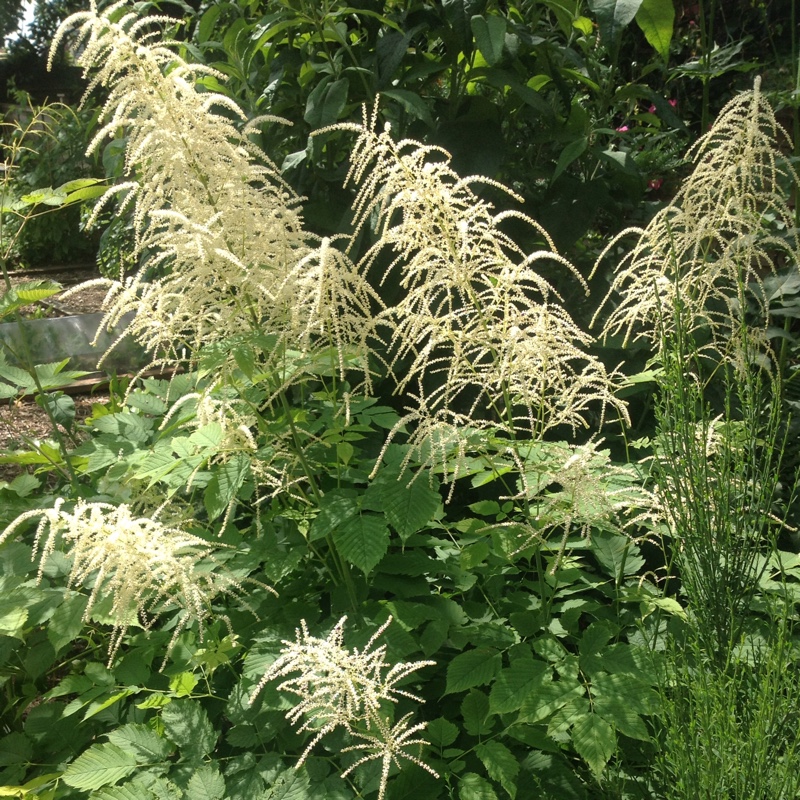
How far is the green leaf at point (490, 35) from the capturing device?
2432mm

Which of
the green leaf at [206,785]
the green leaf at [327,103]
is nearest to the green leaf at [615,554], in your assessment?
the green leaf at [206,785]

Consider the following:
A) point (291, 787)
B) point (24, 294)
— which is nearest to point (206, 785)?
point (291, 787)

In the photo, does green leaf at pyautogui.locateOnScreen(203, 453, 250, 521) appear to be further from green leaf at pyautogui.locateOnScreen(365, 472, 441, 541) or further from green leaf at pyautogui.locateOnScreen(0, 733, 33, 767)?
green leaf at pyautogui.locateOnScreen(0, 733, 33, 767)

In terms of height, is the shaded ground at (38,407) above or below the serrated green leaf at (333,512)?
below

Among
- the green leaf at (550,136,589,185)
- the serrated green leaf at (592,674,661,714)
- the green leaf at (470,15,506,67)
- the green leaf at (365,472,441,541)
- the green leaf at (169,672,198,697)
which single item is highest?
the green leaf at (470,15,506,67)

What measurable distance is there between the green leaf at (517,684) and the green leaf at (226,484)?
0.71 metres

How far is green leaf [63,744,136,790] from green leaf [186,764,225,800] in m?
0.21

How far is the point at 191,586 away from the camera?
154 centimetres

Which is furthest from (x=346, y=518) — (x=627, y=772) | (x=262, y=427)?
(x=627, y=772)

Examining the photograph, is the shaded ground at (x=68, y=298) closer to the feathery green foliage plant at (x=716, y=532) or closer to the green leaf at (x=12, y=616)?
the green leaf at (x=12, y=616)

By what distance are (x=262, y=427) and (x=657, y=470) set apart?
95 cm

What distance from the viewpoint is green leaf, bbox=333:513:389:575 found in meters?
1.71

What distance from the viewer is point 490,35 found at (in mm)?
2482

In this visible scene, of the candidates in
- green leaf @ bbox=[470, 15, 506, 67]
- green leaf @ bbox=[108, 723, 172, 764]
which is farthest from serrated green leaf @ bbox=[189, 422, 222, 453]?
green leaf @ bbox=[470, 15, 506, 67]
